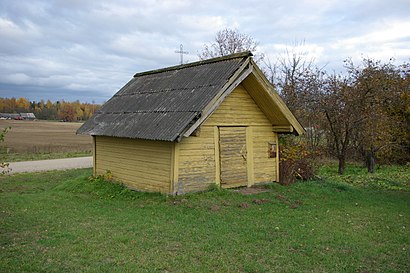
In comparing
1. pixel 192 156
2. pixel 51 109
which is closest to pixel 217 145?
pixel 192 156

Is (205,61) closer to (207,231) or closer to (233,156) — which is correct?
(233,156)

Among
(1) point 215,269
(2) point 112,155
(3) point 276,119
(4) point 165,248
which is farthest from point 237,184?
(1) point 215,269

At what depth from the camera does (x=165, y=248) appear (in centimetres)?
743

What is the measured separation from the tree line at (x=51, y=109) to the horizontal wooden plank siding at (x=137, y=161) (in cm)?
9948

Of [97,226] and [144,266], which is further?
[97,226]

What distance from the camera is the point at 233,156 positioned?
527 inches

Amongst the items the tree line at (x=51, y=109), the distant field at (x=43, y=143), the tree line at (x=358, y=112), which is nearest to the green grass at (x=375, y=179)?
the tree line at (x=358, y=112)

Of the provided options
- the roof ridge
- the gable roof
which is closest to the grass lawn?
the gable roof

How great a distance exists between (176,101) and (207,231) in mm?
5488

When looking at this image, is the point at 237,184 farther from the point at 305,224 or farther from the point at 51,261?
the point at 51,261

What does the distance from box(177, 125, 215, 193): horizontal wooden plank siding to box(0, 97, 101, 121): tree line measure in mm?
103080

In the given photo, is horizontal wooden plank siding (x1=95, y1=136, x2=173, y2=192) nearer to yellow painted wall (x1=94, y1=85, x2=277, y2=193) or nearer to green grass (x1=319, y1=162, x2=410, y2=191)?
yellow painted wall (x1=94, y1=85, x2=277, y2=193)

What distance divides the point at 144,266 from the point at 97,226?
2968mm

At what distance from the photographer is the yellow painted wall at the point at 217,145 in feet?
40.0
